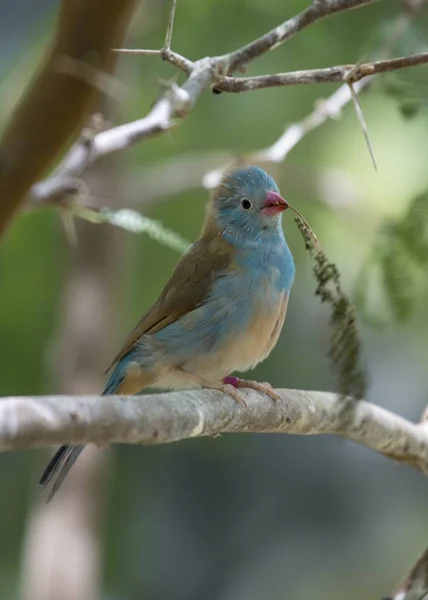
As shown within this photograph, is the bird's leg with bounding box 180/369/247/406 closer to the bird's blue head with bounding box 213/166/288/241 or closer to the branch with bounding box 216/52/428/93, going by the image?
the bird's blue head with bounding box 213/166/288/241

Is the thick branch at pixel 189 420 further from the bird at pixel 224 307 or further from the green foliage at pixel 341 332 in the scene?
the bird at pixel 224 307

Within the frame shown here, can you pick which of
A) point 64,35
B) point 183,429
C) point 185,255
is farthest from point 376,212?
point 183,429

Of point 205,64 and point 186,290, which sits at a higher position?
point 205,64

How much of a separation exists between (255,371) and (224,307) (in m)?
3.21

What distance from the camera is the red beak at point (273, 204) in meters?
3.13

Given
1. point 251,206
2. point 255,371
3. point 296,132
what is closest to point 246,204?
point 251,206

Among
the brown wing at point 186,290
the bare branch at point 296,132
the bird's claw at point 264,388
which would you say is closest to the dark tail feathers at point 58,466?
the brown wing at point 186,290

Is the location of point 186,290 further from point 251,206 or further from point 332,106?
point 332,106

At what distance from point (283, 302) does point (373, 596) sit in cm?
311

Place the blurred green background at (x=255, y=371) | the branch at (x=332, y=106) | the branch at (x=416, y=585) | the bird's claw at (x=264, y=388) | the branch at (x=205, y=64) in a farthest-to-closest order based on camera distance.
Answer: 1. the blurred green background at (x=255, y=371)
2. the branch at (x=332, y=106)
3. the bird's claw at (x=264, y=388)
4. the branch at (x=416, y=585)
5. the branch at (x=205, y=64)

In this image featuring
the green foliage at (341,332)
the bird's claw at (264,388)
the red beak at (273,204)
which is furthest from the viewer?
the red beak at (273,204)

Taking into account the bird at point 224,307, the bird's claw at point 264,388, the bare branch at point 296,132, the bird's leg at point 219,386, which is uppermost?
the bare branch at point 296,132

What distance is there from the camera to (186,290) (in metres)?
3.17

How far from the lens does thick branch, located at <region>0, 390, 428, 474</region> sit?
155 cm
